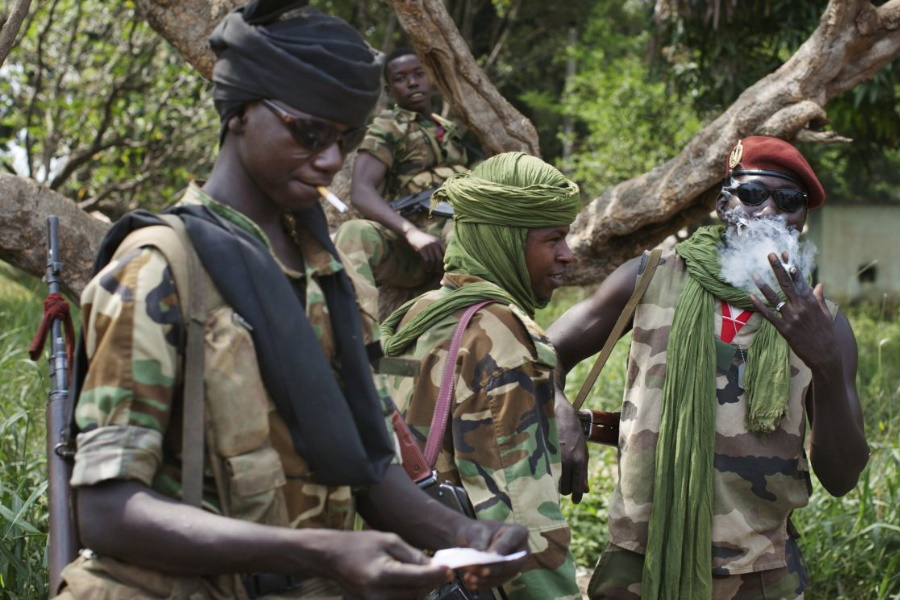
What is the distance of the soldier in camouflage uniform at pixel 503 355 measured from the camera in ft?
8.04

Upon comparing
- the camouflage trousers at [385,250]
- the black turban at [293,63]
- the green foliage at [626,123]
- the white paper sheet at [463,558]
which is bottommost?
the white paper sheet at [463,558]

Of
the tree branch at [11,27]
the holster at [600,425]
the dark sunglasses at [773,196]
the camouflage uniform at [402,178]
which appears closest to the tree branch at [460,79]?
the camouflage uniform at [402,178]

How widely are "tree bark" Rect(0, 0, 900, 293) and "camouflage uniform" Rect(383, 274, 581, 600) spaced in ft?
8.21

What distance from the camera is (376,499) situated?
1.95m

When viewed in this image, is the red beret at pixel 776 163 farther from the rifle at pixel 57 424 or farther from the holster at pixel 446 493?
the rifle at pixel 57 424

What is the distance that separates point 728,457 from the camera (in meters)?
3.05

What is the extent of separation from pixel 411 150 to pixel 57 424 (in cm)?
278

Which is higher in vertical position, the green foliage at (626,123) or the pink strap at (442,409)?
the green foliage at (626,123)

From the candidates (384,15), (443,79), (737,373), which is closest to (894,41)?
(443,79)

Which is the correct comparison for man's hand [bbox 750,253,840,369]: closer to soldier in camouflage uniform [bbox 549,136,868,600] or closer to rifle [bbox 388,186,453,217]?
soldier in camouflage uniform [bbox 549,136,868,600]

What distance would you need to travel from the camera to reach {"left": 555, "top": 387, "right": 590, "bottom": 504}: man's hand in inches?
113

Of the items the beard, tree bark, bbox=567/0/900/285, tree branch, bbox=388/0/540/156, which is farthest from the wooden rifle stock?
tree bark, bbox=567/0/900/285

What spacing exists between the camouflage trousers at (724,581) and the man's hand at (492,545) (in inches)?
52.8

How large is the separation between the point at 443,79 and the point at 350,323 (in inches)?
128
